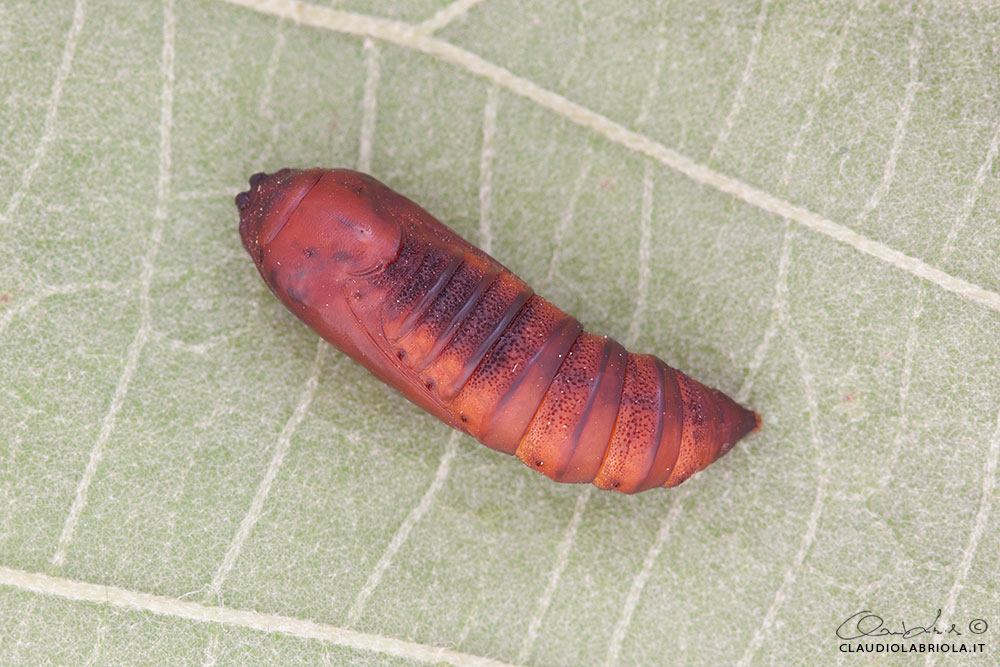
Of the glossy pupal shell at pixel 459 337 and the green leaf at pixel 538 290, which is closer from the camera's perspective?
the glossy pupal shell at pixel 459 337

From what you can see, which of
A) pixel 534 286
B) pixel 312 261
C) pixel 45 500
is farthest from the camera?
pixel 534 286

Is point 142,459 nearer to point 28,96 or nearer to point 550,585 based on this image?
point 28,96

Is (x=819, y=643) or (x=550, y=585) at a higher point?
(x=819, y=643)

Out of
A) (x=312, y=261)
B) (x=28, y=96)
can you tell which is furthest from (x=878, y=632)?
(x=28, y=96)
